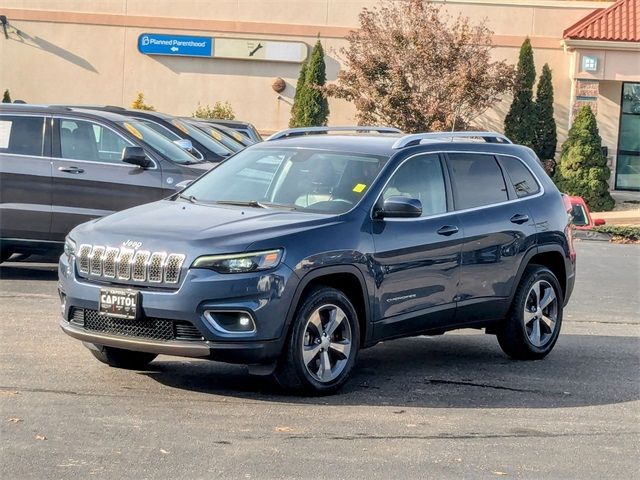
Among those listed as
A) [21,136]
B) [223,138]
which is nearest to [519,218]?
[21,136]

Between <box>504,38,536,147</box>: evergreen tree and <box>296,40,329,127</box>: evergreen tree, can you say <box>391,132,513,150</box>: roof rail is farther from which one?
<box>296,40,329,127</box>: evergreen tree

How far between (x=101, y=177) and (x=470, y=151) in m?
4.86

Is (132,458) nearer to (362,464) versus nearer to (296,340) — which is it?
(362,464)

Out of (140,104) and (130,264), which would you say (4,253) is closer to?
(130,264)

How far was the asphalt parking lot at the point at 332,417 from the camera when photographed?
19.3 ft

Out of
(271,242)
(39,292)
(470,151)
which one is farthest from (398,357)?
(39,292)

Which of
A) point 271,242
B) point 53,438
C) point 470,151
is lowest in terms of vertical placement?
point 53,438

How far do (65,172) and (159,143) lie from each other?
3.70 ft

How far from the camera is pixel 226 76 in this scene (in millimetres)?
31172

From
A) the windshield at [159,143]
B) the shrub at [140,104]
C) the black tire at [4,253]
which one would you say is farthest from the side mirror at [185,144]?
the shrub at [140,104]

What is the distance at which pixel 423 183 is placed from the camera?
8.45m

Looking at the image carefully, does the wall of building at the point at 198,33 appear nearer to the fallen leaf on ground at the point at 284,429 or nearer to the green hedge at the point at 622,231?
the green hedge at the point at 622,231

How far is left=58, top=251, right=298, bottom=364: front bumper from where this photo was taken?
6935 millimetres

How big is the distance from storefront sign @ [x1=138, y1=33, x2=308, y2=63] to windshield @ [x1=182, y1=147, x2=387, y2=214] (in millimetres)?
22603
